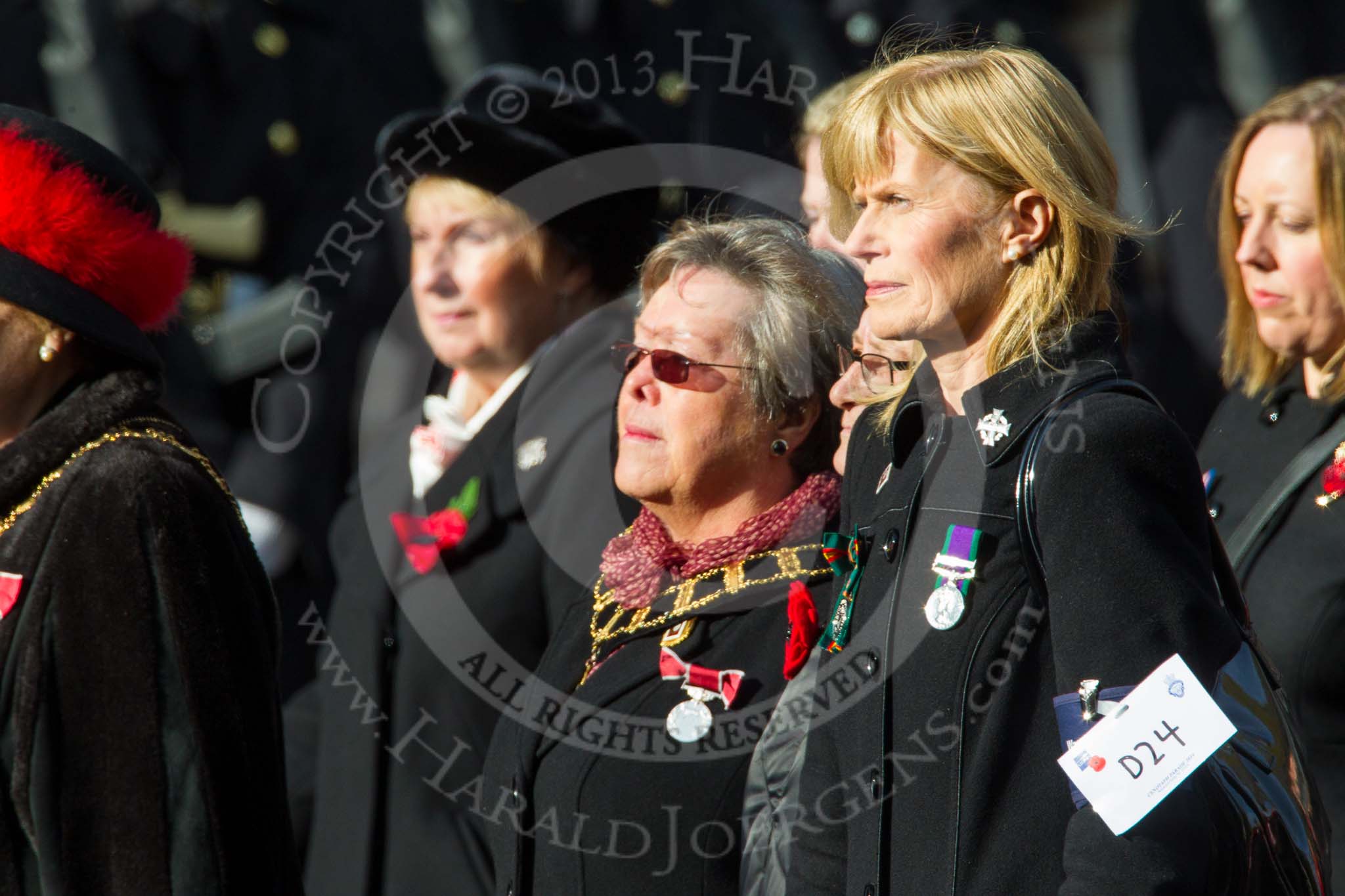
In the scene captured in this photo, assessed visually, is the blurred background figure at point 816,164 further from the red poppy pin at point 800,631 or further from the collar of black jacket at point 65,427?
the collar of black jacket at point 65,427

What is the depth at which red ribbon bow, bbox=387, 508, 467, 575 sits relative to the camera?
11.5ft

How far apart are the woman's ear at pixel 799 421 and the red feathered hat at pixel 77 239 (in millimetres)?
1086

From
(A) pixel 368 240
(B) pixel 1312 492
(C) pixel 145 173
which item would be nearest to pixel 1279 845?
(B) pixel 1312 492

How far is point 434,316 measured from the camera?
3906 millimetres

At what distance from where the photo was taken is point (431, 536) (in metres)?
3.53

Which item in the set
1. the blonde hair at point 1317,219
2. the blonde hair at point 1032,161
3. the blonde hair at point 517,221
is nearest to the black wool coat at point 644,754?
the blonde hair at point 1032,161

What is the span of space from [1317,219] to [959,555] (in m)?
1.67

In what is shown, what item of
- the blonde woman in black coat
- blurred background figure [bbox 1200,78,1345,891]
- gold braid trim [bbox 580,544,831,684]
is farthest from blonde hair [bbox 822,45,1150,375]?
blurred background figure [bbox 1200,78,1345,891]

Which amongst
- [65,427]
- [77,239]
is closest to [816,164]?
[77,239]

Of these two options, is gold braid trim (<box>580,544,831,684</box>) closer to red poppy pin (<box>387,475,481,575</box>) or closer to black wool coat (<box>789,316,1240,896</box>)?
black wool coat (<box>789,316,1240,896</box>)

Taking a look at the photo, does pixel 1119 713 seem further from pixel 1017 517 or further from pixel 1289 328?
pixel 1289 328

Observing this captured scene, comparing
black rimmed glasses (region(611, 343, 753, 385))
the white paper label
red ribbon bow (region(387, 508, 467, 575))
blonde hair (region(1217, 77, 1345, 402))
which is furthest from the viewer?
red ribbon bow (region(387, 508, 467, 575))

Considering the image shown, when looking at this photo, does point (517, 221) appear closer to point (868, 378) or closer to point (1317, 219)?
point (868, 378)

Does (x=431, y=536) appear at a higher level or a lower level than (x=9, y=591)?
lower
